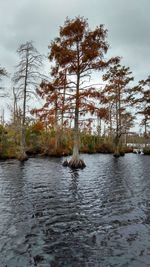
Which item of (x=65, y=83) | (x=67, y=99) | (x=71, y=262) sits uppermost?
(x=65, y=83)

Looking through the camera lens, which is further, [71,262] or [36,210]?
[36,210]

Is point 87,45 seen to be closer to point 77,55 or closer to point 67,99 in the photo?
point 77,55

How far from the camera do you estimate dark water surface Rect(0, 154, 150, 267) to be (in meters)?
5.03

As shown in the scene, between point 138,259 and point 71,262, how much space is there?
4.63ft

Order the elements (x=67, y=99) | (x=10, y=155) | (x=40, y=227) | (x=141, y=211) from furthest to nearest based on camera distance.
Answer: (x=10, y=155), (x=67, y=99), (x=141, y=211), (x=40, y=227)

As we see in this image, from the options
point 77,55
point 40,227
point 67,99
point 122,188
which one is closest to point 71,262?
point 40,227

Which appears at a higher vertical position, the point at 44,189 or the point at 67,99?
the point at 67,99

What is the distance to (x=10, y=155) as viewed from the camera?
2848cm

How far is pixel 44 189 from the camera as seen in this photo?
1188cm

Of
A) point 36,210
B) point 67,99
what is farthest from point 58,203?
point 67,99

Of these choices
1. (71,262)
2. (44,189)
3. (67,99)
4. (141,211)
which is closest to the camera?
(71,262)

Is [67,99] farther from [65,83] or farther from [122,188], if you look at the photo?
[122,188]

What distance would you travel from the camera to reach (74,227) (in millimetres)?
6773

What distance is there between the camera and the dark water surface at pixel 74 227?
5.03 metres
